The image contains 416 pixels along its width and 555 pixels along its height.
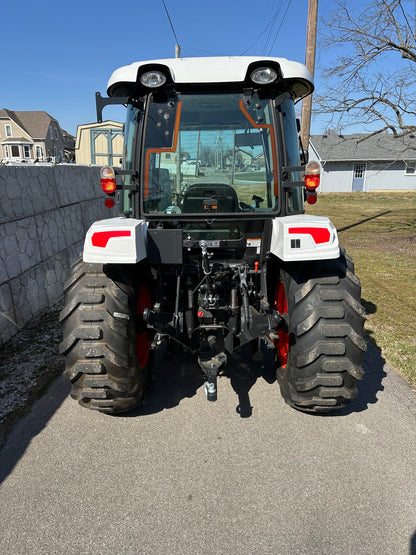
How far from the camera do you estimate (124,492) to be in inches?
99.3

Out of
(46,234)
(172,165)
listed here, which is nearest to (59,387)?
(172,165)

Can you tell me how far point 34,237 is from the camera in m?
5.88

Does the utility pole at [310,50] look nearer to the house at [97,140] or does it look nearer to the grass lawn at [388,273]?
the grass lawn at [388,273]

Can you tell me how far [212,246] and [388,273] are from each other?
6306mm

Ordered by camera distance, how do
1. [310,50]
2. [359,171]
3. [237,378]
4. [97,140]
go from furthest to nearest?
[359,171] < [97,140] < [310,50] < [237,378]

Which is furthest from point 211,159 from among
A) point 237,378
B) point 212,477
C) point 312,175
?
point 212,477

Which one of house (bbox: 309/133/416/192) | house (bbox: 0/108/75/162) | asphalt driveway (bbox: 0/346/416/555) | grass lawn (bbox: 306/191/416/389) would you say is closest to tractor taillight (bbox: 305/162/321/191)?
asphalt driveway (bbox: 0/346/416/555)

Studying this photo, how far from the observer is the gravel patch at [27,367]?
3510 millimetres

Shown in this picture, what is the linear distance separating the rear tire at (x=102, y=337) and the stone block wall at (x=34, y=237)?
226 cm

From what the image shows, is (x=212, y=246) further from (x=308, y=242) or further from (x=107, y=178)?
(x=107, y=178)

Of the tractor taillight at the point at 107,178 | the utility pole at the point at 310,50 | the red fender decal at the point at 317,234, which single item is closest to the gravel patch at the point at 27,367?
the tractor taillight at the point at 107,178

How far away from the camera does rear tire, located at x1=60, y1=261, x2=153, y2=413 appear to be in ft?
9.54

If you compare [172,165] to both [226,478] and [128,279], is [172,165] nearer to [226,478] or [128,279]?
[128,279]

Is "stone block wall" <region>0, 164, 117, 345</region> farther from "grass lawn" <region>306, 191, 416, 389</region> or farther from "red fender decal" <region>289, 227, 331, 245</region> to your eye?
"grass lawn" <region>306, 191, 416, 389</region>
